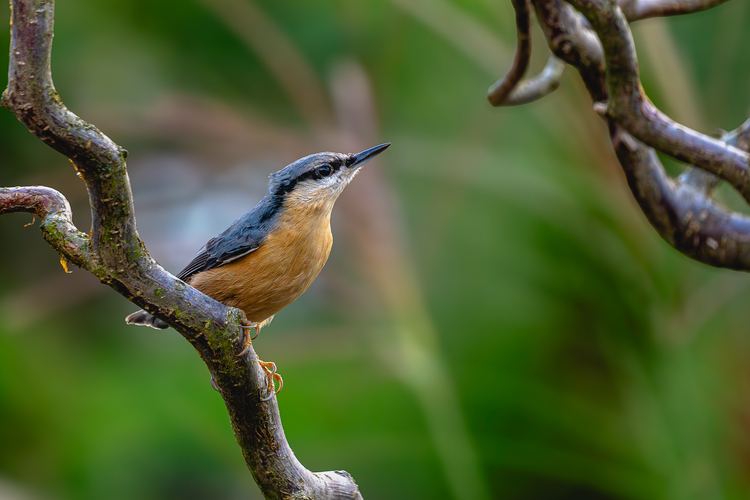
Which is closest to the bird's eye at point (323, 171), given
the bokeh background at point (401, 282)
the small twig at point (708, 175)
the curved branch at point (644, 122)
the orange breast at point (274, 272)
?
the orange breast at point (274, 272)

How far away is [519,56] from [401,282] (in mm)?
2500

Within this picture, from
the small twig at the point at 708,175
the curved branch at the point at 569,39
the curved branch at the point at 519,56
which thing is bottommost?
the small twig at the point at 708,175

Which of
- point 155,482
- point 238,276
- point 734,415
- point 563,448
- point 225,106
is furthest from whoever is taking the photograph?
point 225,106

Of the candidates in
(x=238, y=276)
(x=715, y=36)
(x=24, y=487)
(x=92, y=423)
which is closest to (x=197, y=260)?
(x=238, y=276)

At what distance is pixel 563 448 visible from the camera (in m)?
3.83

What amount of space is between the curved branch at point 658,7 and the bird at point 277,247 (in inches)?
31.5

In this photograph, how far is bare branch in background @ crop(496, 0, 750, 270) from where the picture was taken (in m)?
1.40

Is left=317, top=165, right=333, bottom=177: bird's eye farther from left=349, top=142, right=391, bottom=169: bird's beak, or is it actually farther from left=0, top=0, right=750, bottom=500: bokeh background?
left=0, top=0, right=750, bottom=500: bokeh background

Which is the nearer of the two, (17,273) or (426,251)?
(426,251)

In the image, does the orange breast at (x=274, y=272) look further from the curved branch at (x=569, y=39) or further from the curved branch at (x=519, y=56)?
the curved branch at (x=569, y=39)

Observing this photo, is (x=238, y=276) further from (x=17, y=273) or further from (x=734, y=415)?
(x=17, y=273)

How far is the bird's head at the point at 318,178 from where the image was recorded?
2.08 meters

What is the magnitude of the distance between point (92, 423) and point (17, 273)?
149 cm

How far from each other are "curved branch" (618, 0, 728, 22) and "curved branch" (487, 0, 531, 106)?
306 mm
